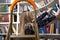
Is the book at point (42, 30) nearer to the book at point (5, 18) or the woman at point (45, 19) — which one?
the woman at point (45, 19)

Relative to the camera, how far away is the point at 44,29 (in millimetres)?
1967

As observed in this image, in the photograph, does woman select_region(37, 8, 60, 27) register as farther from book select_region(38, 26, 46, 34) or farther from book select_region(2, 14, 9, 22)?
book select_region(2, 14, 9, 22)

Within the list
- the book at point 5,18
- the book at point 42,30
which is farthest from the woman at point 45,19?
the book at point 5,18

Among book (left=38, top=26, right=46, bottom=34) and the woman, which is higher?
the woman

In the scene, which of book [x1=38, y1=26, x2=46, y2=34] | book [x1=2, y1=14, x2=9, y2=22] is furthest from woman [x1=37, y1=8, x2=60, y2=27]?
book [x1=2, y1=14, x2=9, y2=22]

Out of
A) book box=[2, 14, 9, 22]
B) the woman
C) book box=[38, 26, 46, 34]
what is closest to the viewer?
the woman

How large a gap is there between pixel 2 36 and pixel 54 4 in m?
0.84

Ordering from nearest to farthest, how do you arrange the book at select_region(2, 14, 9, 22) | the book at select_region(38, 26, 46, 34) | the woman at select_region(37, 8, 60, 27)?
1. the woman at select_region(37, 8, 60, 27)
2. the book at select_region(38, 26, 46, 34)
3. the book at select_region(2, 14, 9, 22)

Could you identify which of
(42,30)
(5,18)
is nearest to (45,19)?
(42,30)

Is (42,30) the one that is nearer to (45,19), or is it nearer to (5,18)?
(45,19)

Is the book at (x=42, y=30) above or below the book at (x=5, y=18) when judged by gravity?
below

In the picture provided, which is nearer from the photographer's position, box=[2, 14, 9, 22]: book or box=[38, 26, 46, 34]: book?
box=[38, 26, 46, 34]: book

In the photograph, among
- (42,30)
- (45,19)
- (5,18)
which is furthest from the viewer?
(5,18)

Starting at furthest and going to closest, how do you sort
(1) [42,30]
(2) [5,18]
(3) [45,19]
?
1. (2) [5,18]
2. (1) [42,30]
3. (3) [45,19]
